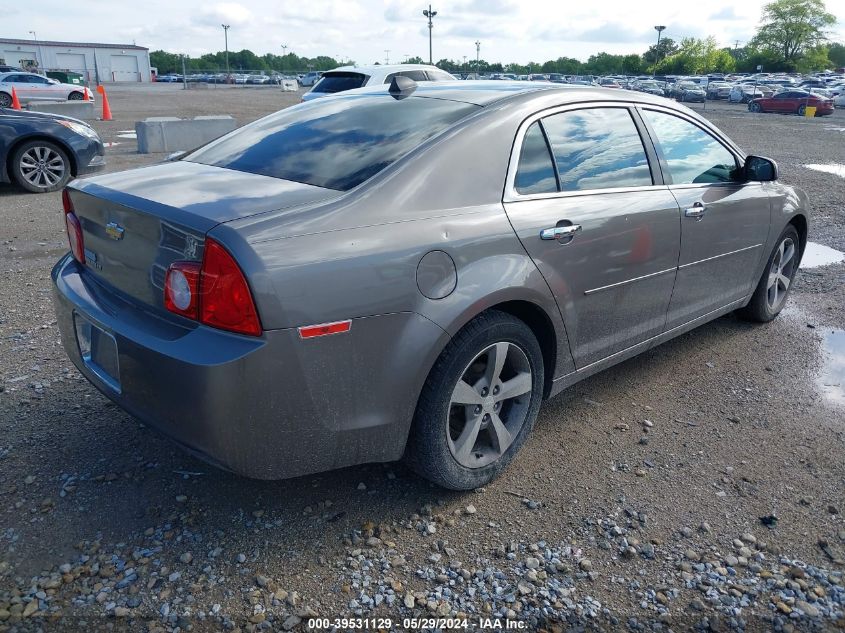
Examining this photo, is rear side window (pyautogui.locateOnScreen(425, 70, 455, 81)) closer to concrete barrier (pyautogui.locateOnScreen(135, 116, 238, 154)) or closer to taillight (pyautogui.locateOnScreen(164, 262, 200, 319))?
concrete barrier (pyautogui.locateOnScreen(135, 116, 238, 154))

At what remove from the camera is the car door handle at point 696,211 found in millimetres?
3740

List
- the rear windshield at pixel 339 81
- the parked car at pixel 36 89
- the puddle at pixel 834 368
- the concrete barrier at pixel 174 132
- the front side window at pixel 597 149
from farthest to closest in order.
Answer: the parked car at pixel 36 89, the rear windshield at pixel 339 81, the concrete barrier at pixel 174 132, the puddle at pixel 834 368, the front side window at pixel 597 149

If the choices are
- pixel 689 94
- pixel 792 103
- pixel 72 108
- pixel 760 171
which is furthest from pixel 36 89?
pixel 689 94

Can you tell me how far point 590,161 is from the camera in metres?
3.33

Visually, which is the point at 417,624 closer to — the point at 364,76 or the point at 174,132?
the point at 364,76

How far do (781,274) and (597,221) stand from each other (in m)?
2.59

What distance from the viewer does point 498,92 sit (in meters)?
3.27

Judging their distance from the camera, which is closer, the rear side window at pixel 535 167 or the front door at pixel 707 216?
the rear side window at pixel 535 167

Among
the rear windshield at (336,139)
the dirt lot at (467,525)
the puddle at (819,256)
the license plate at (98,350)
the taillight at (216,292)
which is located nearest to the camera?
the taillight at (216,292)

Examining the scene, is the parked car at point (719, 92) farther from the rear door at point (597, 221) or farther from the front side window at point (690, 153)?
the rear door at point (597, 221)

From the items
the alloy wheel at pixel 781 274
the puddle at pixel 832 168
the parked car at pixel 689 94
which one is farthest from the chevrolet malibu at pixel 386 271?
the parked car at pixel 689 94

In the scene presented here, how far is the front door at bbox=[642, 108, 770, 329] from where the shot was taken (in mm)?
3793

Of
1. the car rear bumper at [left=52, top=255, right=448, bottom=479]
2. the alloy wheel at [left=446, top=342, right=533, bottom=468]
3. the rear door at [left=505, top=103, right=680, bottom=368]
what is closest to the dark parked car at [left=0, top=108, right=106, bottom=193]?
the car rear bumper at [left=52, top=255, right=448, bottom=479]

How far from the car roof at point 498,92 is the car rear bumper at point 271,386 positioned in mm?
1301
